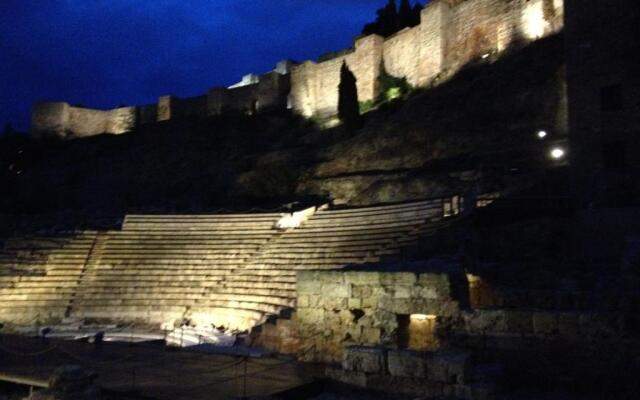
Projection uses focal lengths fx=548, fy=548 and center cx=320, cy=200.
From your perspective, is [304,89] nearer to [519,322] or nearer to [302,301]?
[302,301]

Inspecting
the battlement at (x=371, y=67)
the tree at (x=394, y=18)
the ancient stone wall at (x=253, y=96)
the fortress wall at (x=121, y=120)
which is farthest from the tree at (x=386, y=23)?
the fortress wall at (x=121, y=120)

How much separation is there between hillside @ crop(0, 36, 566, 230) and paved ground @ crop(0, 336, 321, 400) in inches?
477

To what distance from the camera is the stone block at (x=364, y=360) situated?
750 centimetres

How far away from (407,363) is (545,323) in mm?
1925

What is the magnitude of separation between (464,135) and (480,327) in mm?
18779

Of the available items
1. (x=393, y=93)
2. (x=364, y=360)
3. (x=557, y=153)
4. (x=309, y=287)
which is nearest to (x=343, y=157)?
(x=393, y=93)

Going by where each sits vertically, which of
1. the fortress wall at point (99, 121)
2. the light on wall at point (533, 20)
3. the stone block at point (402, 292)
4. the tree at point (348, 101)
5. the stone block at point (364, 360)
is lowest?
the stone block at point (364, 360)

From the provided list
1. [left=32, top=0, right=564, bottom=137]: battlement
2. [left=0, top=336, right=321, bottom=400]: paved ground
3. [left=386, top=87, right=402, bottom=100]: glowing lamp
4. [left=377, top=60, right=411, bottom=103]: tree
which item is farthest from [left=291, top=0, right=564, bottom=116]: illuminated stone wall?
[left=0, top=336, right=321, bottom=400]: paved ground

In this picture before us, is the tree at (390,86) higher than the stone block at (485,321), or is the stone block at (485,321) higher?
the tree at (390,86)

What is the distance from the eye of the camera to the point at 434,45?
3566cm

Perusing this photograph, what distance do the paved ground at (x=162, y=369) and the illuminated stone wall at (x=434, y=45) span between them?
79.2ft

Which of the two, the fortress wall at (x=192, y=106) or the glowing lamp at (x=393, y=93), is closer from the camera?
the glowing lamp at (x=393, y=93)

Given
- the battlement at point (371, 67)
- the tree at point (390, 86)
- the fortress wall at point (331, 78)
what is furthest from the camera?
the fortress wall at point (331, 78)

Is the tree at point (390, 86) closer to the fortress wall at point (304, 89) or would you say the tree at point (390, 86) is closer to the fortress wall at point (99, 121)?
the fortress wall at point (304, 89)
